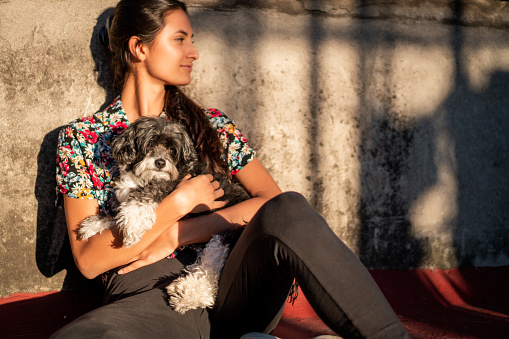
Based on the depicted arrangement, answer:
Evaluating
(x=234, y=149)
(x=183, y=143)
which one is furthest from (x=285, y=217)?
(x=234, y=149)

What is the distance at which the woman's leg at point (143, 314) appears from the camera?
1752 mm

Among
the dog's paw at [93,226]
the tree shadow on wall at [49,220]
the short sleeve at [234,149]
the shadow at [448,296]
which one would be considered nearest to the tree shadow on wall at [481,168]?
the shadow at [448,296]

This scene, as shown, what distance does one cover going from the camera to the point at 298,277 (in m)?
1.83

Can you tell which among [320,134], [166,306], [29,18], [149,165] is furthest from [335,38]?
[166,306]

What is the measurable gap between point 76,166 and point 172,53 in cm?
96

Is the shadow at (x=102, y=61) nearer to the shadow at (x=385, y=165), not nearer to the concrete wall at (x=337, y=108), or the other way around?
Result: the concrete wall at (x=337, y=108)

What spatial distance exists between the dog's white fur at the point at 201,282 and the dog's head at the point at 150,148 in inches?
21.3

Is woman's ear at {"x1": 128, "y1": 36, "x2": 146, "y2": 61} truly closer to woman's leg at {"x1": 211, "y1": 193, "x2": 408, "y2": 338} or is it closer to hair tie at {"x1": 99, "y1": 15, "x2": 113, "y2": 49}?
hair tie at {"x1": 99, "y1": 15, "x2": 113, "y2": 49}

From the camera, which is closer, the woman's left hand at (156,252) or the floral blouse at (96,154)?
the woman's left hand at (156,252)

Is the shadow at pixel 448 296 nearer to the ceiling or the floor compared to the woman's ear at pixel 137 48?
nearer to the floor

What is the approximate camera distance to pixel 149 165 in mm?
2539

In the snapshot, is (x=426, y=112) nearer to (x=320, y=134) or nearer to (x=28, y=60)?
(x=320, y=134)

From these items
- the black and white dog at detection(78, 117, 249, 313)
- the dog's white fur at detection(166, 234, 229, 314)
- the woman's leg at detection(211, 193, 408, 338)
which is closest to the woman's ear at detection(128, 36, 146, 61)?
the black and white dog at detection(78, 117, 249, 313)

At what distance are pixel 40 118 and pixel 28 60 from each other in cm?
44
